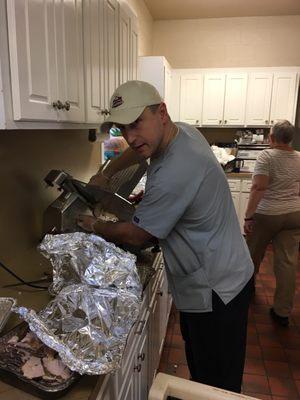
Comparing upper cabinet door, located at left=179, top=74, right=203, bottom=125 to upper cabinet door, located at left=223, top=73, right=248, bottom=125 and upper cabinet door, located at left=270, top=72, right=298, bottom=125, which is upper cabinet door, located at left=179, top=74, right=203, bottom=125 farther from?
upper cabinet door, located at left=270, top=72, right=298, bottom=125

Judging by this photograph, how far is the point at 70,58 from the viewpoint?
1.19 meters

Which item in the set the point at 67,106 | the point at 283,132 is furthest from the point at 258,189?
the point at 67,106

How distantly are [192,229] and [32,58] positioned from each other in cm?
78

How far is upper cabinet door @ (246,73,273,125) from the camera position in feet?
14.1

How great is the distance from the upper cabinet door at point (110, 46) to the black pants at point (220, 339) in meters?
1.10

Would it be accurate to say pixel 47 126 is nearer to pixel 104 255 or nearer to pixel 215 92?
pixel 104 255

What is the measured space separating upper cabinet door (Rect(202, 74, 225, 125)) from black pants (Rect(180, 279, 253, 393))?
349cm

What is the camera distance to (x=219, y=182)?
1229mm

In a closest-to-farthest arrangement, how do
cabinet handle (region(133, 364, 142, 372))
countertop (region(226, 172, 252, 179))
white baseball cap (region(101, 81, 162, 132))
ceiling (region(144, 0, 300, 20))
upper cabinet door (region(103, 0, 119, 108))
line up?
white baseball cap (region(101, 81, 162, 132))
cabinet handle (region(133, 364, 142, 372))
upper cabinet door (region(103, 0, 119, 108))
ceiling (region(144, 0, 300, 20))
countertop (region(226, 172, 252, 179))

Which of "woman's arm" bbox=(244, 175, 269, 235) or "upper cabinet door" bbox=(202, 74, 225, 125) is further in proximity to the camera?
"upper cabinet door" bbox=(202, 74, 225, 125)

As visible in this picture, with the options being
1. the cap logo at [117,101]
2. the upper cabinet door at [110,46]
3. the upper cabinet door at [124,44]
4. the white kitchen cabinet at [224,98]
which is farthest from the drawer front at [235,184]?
the cap logo at [117,101]

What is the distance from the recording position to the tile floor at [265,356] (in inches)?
75.0

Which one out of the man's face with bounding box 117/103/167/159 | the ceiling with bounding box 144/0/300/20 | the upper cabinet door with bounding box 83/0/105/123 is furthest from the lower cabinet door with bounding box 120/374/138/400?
the ceiling with bounding box 144/0/300/20

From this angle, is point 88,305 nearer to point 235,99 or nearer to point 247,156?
point 247,156
